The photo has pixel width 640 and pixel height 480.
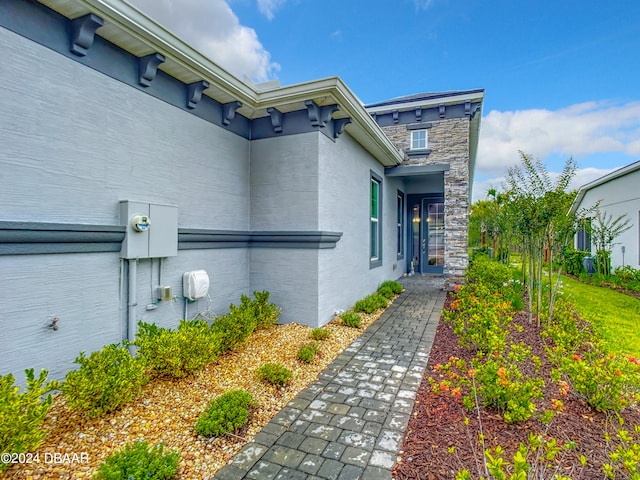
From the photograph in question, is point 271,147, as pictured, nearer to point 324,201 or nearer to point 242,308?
point 324,201

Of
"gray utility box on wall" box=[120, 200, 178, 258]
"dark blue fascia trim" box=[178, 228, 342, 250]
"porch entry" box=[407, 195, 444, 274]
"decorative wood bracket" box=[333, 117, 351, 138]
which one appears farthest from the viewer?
"porch entry" box=[407, 195, 444, 274]

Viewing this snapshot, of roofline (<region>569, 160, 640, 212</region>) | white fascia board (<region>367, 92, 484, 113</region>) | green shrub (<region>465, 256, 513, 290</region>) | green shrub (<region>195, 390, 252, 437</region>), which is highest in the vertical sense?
white fascia board (<region>367, 92, 484, 113</region>)

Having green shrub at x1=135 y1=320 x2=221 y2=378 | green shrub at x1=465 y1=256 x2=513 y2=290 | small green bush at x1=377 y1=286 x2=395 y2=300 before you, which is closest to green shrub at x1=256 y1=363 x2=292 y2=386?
green shrub at x1=135 y1=320 x2=221 y2=378

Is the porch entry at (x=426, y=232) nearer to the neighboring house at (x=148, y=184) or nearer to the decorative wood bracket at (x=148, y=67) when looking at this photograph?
the neighboring house at (x=148, y=184)

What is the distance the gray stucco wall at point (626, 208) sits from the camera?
9961 mm

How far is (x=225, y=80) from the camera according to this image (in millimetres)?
4219

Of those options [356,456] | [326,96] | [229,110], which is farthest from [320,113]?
[356,456]

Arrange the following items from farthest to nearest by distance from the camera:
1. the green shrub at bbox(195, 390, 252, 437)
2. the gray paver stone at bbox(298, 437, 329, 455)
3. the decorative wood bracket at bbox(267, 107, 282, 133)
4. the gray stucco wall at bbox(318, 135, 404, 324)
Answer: the gray stucco wall at bbox(318, 135, 404, 324)
the decorative wood bracket at bbox(267, 107, 282, 133)
the green shrub at bbox(195, 390, 252, 437)
the gray paver stone at bbox(298, 437, 329, 455)

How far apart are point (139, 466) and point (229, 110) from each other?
14.6 ft

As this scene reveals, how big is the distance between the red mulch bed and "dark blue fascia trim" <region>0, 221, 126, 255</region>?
3.37 meters

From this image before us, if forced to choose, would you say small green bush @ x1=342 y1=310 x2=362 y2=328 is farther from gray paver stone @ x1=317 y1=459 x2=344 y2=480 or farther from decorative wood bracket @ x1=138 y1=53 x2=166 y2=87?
decorative wood bracket @ x1=138 y1=53 x2=166 y2=87

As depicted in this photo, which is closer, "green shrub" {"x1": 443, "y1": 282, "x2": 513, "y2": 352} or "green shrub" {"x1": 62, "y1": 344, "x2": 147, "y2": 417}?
"green shrub" {"x1": 62, "y1": 344, "x2": 147, "y2": 417}

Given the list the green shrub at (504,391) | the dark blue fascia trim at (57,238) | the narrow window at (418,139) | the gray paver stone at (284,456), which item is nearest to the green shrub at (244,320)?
the dark blue fascia trim at (57,238)

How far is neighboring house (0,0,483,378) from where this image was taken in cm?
274
